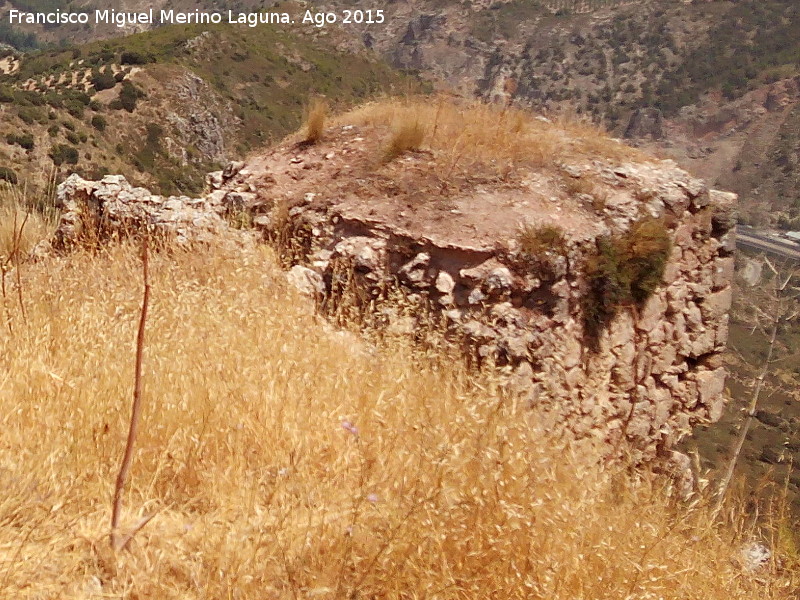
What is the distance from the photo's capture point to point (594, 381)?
5.18 metres

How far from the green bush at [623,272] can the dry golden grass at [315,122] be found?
114 inches

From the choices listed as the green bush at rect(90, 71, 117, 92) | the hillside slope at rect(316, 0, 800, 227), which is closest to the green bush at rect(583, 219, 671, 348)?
the hillside slope at rect(316, 0, 800, 227)

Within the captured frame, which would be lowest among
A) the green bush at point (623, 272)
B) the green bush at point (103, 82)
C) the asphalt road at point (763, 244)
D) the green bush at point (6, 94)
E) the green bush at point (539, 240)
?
the asphalt road at point (763, 244)

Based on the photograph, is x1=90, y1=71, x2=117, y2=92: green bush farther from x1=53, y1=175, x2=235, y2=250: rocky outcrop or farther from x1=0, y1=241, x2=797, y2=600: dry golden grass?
x1=0, y1=241, x2=797, y2=600: dry golden grass

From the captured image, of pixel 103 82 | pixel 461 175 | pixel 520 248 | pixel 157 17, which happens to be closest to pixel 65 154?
pixel 103 82

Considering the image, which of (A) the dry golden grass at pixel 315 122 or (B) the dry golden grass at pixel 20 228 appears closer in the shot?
(B) the dry golden grass at pixel 20 228

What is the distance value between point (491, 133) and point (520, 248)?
5.52 ft

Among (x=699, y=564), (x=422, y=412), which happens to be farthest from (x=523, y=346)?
(x=699, y=564)

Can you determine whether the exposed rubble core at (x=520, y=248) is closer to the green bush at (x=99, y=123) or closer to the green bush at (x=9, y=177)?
the green bush at (x=9, y=177)

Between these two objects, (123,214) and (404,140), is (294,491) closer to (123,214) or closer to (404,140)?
(123,214)

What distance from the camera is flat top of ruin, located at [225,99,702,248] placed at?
5207 millimetres

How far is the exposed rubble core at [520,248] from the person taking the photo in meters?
4.82

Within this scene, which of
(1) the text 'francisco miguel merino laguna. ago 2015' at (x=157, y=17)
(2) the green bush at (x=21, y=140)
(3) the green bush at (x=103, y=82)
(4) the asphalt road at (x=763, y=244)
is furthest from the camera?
(1) the text 'francisco miguel merino laguna. ago 2015' at (x=157, y=17)

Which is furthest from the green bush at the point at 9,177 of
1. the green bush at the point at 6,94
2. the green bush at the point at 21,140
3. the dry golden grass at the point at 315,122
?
the green bush at the point at 6,94
